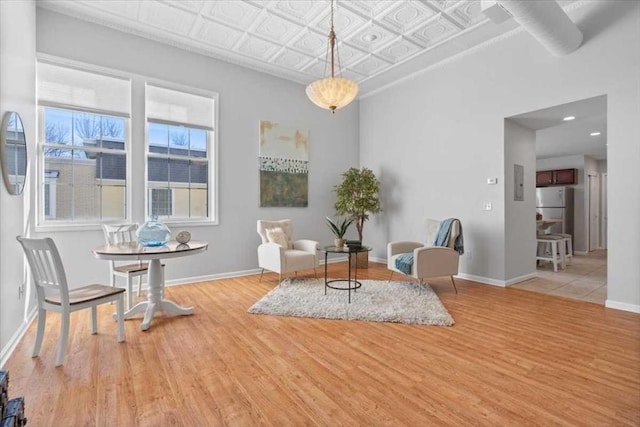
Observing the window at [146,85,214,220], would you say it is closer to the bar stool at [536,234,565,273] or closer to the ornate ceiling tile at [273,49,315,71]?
the ornate ceiling tile at [273,49,315,71]

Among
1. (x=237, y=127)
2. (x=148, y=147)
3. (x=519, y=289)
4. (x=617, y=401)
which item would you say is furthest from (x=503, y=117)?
(x=148, y=147)

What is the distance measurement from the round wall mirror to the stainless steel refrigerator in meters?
10.4

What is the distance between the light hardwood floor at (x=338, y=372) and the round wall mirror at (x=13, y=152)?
1334 millimetres

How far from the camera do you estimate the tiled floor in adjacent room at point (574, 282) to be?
3955mm

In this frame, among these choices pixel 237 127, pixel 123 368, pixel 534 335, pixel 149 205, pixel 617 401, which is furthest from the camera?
pixel 237 127

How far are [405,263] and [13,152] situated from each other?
407 cm

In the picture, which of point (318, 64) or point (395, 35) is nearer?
point (395, 35)

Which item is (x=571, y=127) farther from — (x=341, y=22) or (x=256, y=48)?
(x=256, y=48)

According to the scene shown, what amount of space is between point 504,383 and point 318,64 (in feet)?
16.0

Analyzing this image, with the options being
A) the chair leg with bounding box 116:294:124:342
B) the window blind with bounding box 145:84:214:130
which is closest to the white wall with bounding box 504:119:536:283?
the window blind with bounding box 145:84:214:130

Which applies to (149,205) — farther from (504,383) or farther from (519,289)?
(519,289)

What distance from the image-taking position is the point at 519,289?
424cm

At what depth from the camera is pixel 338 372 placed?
6.89 ft

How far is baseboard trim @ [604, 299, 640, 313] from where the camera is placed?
3263 millimetres
